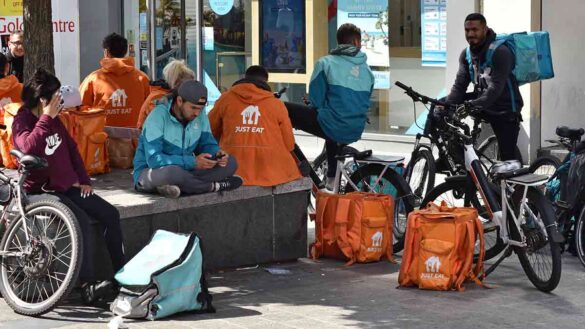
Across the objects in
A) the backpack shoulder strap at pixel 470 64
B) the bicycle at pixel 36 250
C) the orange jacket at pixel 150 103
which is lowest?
the bicycle at pixel 36 250

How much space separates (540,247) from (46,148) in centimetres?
325

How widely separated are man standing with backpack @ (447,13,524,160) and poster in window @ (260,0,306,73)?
6041mm

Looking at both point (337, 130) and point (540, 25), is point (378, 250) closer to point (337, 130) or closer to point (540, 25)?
point (337, 130)

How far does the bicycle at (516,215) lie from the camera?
7699mm

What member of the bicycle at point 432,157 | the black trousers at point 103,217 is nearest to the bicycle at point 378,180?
the bicycle at point 432,157

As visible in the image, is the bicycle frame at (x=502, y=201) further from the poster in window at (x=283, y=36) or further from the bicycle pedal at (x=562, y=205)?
the poster in window at (x=283, y=36)

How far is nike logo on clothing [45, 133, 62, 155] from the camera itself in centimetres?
736

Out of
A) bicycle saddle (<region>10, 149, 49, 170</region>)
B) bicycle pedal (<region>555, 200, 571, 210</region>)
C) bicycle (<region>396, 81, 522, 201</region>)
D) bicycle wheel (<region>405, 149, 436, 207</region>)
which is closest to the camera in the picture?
bicycle saddle (<region>10, 149, 49, 170</region>)

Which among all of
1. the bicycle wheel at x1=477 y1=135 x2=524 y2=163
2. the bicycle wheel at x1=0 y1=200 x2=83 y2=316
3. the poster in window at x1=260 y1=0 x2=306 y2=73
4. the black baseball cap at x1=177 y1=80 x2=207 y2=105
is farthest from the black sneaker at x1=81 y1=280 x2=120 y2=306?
the poster in window at x1=260 y1=0 x2=306 y2=73

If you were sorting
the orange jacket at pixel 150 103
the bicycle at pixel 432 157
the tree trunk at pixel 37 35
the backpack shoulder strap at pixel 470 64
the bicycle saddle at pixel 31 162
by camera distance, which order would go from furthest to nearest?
the backpack shoulder strap at pixel 470 64 → the bicycle at pixel 432 157 → the orange jacket at pixel 150 103 → the tree trunk at pixel 37 35 → the bicycle saddle at pixel 31 162

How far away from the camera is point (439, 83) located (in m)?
14.4

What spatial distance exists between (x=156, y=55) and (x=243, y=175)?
1048 cm

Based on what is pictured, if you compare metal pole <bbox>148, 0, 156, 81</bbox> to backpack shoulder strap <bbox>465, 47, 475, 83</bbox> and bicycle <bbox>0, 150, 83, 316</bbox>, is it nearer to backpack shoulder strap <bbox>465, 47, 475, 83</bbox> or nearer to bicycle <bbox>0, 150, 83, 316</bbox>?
backpack shoulder strap <bbox>465, 47, 475, 83</bbox>

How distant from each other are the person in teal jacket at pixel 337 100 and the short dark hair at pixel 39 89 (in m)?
2.94
